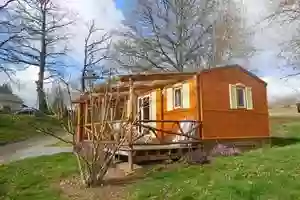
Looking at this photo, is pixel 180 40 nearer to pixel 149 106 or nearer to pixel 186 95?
pixel 149 106

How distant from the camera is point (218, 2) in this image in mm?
34000

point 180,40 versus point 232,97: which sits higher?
point 180,40

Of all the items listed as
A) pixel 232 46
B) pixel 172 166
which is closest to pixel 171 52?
pixel 232 46

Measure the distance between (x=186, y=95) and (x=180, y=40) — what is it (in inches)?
724

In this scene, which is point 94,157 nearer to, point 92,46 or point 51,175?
point 51,175

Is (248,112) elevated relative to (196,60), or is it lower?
lower

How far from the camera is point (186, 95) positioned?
14.9m

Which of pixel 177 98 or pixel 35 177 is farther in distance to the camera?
pixel 177 98

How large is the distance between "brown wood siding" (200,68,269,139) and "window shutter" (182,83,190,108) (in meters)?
0.74

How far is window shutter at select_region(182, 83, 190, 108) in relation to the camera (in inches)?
583

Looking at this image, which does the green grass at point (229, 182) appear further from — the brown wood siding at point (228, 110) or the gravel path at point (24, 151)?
the gravel path at point (24, 151)

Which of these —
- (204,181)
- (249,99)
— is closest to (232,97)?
(249,99)

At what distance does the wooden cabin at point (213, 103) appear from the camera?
14211mm

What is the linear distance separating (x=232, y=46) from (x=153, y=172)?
2536cm
